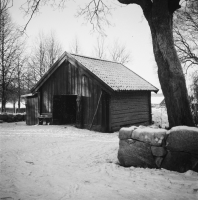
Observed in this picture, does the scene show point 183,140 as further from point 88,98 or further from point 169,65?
point 88,98

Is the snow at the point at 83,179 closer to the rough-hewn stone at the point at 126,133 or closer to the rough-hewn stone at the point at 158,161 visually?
the rough-hewn stone at the point at 158,161

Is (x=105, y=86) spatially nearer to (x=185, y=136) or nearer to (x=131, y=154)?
(x=131, y=154)

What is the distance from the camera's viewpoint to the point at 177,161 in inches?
147

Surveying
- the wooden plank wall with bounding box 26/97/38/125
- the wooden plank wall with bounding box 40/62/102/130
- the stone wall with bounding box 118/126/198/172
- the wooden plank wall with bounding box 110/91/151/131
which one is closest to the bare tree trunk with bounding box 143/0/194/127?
the stone wall with bounding box 118/126/198/172

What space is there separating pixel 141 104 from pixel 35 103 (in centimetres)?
863

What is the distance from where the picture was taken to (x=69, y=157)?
17.4ft

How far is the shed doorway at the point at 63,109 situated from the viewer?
12.9 m

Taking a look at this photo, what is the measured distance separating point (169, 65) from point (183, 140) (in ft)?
6.45

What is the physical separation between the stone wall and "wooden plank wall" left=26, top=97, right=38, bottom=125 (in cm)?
1143

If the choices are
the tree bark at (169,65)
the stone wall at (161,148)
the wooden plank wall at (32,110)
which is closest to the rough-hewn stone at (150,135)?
the stone wall at (161,148)

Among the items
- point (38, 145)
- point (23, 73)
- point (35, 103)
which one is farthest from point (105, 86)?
point (23, 73)

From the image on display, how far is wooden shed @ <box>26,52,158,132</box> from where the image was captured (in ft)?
33.9

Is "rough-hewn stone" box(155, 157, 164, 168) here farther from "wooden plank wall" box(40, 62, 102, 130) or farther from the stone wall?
"wooden plank wall" box(40, 62, 102, 130)

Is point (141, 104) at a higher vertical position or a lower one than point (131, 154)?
higher
